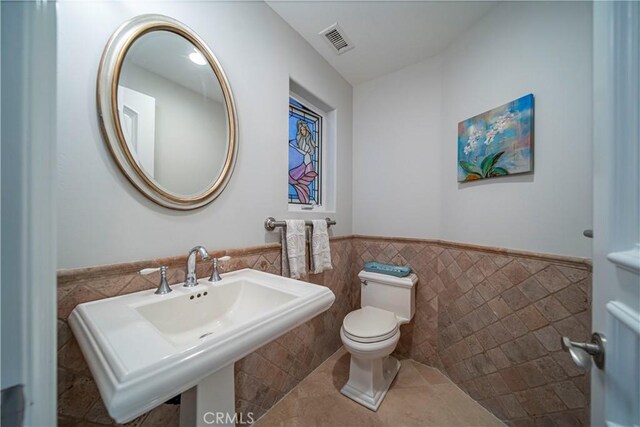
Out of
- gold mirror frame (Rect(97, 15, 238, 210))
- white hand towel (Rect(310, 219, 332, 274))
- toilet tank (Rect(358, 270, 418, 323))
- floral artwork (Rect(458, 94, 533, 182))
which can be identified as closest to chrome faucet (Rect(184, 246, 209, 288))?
gold mirror frame (Rect(97, 15, 238, 210))

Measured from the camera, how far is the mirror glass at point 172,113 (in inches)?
33.3

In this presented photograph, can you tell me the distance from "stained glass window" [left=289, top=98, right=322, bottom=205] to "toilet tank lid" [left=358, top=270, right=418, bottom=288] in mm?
740

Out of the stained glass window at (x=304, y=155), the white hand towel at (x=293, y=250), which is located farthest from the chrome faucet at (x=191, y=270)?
the stained glass window at (x=304, y=155)

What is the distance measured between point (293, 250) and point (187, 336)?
66cm

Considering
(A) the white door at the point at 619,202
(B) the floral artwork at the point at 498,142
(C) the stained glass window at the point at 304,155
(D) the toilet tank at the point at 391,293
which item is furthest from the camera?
(C) the stained glass window at the point at 304,155

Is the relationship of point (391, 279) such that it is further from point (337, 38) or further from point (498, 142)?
point (337, 38)

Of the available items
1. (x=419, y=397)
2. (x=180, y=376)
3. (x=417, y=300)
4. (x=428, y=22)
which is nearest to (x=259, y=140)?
(x=180, y=376)

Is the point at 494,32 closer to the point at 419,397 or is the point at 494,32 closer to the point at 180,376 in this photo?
the point at 180,376

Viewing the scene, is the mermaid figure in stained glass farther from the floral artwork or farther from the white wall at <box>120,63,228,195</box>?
the floral artwork

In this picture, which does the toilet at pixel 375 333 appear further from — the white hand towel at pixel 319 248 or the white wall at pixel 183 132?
the white wall at pixel 183 132

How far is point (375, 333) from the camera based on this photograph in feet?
4.37

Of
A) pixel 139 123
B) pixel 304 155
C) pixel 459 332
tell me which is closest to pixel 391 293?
pixel 459 332

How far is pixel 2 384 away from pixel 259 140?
47.9 inches

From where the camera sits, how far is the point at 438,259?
163 centimetres
